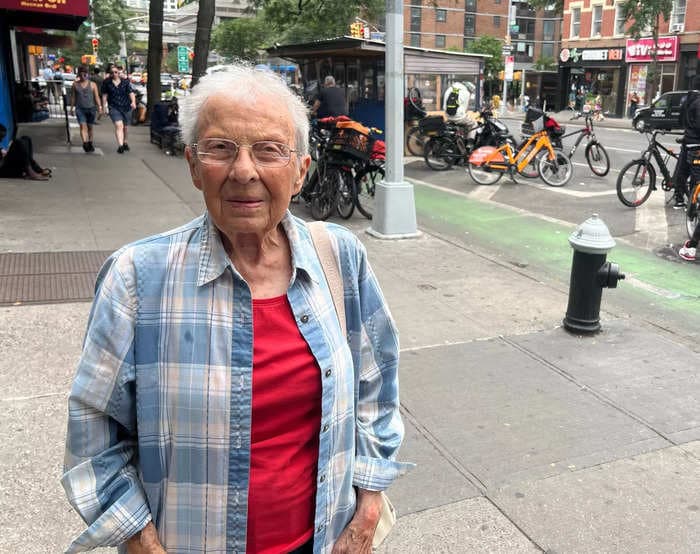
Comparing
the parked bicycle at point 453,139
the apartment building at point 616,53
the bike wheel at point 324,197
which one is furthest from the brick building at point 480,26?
the bike wheel at point 324,197

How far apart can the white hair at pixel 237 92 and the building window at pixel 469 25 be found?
8110 centimetres

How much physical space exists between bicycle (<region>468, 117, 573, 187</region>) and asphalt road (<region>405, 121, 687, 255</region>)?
0.61 ft

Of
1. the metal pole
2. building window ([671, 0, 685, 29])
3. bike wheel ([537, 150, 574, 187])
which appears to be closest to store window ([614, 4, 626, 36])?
building window ([671, 0, 685, 29])

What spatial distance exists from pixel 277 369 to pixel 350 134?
7.86 metres

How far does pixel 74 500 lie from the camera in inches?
60.3

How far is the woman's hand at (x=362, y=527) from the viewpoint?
1813 mm

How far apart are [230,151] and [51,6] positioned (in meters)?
12.9

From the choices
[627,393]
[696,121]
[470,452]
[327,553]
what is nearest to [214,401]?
[327,553]

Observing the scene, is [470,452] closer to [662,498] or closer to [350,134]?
[662,498]

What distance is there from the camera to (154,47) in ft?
71.7

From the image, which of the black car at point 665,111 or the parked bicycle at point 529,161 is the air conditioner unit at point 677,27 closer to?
the black car at point 665,111

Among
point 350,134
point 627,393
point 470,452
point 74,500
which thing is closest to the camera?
point 74,500

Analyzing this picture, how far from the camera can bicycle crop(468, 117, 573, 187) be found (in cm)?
1262

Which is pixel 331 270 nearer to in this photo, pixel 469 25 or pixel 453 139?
pixel 453 139
